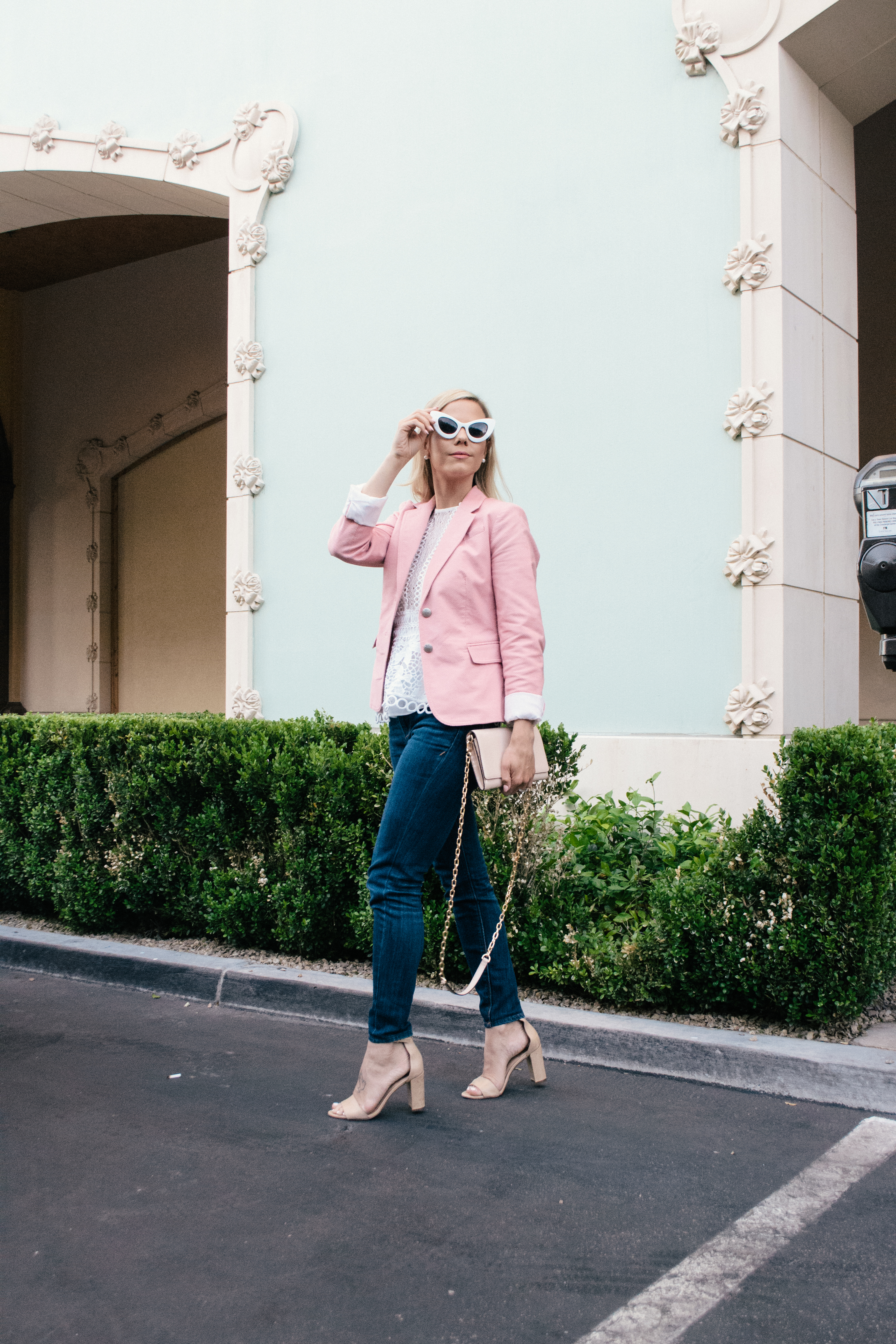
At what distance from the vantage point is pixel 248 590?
23.5 feet

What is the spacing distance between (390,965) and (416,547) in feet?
3.99

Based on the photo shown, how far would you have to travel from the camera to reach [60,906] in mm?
5598

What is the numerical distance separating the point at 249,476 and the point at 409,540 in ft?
13.4

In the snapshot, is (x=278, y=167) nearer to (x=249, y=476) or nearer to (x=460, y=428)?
(x=249, y=476)

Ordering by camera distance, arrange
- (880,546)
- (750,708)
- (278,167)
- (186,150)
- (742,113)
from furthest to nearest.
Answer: (186,150), (278,167), (742,113), (750,708), (880,546)

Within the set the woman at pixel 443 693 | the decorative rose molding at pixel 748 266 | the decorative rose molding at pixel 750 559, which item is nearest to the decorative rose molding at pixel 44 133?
the decorative rose molding at pixel 748 266

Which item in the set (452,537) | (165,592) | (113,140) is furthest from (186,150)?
(165,592)

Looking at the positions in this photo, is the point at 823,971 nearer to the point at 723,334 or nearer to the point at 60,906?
the point at 723,334

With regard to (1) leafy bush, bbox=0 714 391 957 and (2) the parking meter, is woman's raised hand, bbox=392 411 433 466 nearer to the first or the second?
(2) the parking meter

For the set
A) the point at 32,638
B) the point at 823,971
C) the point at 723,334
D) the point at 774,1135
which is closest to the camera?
A: the point at 774,1135

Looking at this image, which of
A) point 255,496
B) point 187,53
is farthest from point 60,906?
point 187,53

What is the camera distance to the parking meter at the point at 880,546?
3.49m

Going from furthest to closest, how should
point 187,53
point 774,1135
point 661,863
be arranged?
point 187,53 → point 661,863 → point 774,1135

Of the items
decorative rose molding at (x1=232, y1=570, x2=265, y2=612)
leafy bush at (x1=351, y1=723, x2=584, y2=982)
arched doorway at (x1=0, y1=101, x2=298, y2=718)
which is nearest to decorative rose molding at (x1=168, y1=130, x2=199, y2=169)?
arched doorway at (x1=0, y1=101, x2=298, y2=718)
